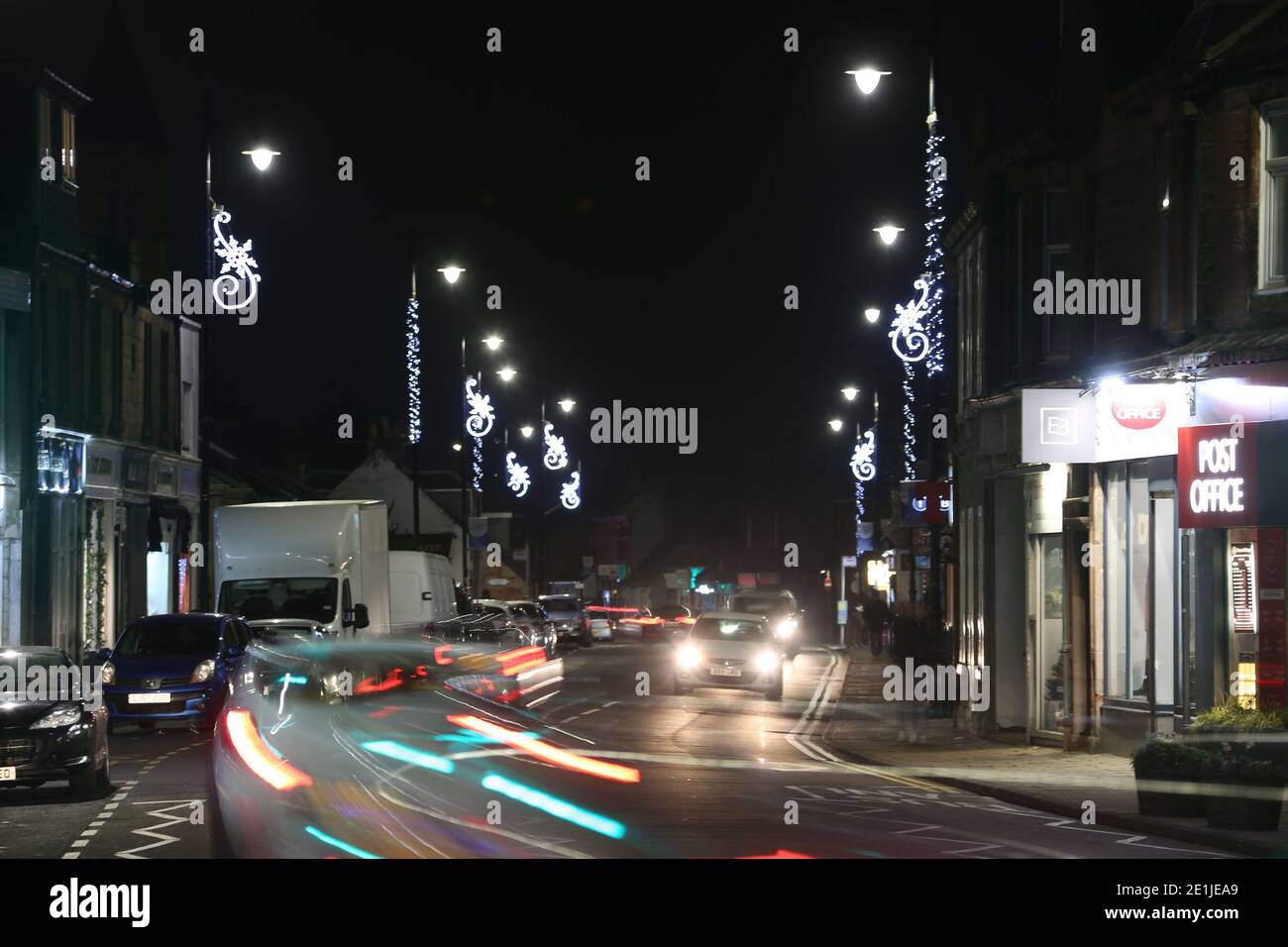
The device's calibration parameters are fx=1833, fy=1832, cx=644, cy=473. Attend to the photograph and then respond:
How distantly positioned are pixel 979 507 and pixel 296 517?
37.8 ft

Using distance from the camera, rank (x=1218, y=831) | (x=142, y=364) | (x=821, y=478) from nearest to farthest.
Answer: (x=1218, y=831) → (x=142, y=364) → (x=821, y=478)

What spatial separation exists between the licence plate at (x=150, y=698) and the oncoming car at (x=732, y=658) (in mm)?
13151

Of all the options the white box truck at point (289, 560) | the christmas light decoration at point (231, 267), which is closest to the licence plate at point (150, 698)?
the white box truck at point (289, 560)

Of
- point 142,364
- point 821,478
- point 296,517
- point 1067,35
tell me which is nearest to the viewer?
point 1067,35

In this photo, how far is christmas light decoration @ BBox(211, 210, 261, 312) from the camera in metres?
36.8

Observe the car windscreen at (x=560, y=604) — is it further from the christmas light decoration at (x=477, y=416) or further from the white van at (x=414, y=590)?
the white van at (x=414, y=590)

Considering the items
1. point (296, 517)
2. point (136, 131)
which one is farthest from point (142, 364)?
point (296, 517)

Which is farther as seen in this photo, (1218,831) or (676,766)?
(676,766)

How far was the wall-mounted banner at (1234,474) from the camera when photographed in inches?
773

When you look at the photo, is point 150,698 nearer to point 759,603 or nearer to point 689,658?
point 689,658

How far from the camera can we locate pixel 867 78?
26.0 metres

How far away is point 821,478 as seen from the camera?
122 meters
